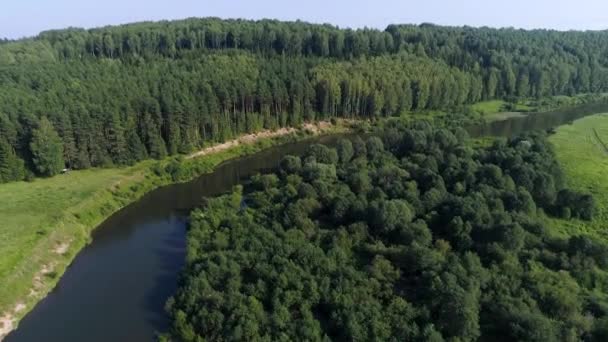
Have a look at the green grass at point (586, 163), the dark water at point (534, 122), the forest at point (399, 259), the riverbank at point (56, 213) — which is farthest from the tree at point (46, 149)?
the dark water at point (534, 122)

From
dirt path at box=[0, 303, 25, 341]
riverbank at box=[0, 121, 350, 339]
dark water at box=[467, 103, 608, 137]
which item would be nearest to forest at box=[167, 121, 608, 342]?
dirt path at box=[0, 303, 25, 341]

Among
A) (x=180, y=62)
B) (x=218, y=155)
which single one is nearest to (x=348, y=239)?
(x=218, y=155)

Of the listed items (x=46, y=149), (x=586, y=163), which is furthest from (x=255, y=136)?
(x=586, y=163)

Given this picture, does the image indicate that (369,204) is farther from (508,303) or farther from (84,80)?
(84,80)

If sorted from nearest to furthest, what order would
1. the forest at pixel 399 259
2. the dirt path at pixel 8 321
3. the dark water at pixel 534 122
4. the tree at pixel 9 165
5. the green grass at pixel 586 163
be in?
the forest at pixel 399 259 < the dirt path at pixel 8 321 < the green grass at pixel 586 163 < the tree at pixel 9 165 < the dark water at pixel 534 122

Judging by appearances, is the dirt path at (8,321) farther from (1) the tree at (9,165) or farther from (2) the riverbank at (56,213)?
(1) the tree at (9,165)
